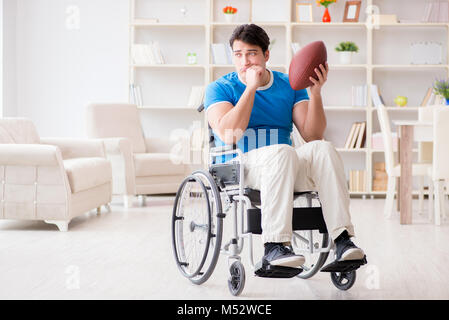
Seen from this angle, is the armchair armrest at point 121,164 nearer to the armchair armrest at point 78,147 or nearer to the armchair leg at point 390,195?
the armchair armrest at point 78,147

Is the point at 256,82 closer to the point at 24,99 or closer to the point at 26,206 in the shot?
the point at 26,206

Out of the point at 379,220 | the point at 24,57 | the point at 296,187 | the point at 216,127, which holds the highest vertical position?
the point at 24,57

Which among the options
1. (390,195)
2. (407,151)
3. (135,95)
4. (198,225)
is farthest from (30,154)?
(135,95)

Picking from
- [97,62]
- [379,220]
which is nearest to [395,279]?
[379,220]

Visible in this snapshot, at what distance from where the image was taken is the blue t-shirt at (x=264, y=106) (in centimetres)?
236

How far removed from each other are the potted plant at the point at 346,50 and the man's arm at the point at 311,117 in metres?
3.89

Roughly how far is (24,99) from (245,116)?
4862 mm

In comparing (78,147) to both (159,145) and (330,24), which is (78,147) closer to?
(159,145)

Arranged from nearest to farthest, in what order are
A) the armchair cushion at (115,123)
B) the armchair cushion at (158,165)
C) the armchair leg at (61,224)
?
the armchair leg at (61,224) → the armchair cushion at (158,165) → the armchair cushion at (115,123)

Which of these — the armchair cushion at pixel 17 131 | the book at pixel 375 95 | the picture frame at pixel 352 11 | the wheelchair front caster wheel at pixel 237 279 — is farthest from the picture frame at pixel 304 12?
the wheelchair front caster wheel at pixel 237 279

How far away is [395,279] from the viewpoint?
2533 mm

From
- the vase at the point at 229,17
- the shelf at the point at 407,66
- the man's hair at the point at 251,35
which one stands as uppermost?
the vase at the point at 229,17

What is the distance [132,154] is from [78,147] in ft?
1.88

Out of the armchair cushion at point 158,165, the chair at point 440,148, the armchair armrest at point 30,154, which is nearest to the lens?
the armchair armrest at point 30,154
